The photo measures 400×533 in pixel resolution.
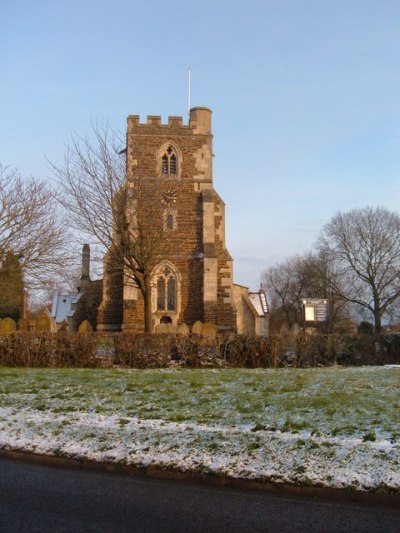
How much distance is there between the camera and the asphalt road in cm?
507

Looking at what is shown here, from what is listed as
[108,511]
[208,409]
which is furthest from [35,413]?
[108,511]

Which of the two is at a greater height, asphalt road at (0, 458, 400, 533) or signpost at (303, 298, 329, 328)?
signpost at (303, 298, 329, 328)

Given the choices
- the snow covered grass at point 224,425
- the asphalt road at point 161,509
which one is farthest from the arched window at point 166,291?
the asphalt road at point 161,509

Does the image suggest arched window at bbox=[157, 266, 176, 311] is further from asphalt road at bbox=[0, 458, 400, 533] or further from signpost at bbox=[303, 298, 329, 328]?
asphalt road at bbox=[0, 458, 400, 533]

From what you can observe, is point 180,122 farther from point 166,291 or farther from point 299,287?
point 299,287

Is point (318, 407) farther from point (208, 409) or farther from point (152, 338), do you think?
point (152, 338)

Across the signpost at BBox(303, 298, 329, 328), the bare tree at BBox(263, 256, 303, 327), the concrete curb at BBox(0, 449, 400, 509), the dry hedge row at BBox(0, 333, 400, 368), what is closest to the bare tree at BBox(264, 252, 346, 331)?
the bare tree at BBox(263, 256, 303, 327)

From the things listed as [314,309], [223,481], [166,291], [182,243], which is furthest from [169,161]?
[223,481]

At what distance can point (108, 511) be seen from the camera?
5.45 m

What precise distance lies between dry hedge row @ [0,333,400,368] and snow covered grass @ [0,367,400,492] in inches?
167

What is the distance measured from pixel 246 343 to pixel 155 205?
10179 mm

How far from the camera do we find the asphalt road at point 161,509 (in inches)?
200

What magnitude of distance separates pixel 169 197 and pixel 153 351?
15.0 meters

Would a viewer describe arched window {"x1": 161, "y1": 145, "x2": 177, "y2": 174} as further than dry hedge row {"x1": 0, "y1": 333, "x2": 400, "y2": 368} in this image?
Yes
